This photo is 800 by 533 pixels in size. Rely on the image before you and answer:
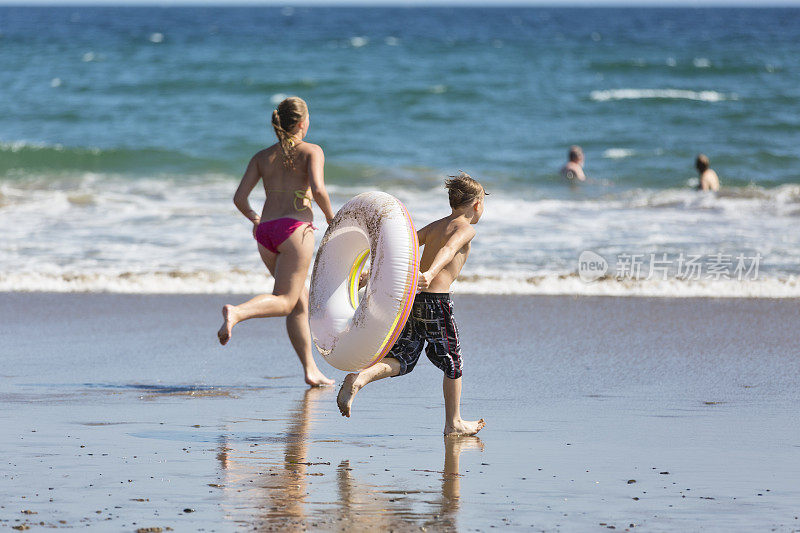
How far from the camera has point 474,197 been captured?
490 cm

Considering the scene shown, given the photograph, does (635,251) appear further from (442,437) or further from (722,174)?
(722,174)

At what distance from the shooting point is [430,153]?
64.3ft

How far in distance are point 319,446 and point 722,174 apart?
47.6ft

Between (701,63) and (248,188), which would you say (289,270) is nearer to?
(248,188)

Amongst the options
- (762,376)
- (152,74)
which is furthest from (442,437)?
(152,74)

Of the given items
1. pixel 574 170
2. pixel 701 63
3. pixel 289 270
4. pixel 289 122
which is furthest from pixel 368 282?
pixel 701 63

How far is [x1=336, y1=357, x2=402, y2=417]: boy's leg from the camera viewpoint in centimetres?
476

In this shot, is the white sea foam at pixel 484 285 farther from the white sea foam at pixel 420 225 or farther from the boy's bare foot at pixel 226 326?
the boy's bare foot at pixel 226 326

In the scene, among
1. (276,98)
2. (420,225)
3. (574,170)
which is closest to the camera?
(420,225)

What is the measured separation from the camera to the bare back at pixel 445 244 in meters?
4.84

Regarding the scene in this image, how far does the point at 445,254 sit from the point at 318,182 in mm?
1117

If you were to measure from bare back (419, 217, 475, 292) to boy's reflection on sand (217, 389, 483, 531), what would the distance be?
79cm

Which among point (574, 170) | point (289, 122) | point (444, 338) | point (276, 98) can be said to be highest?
point (276, 98)

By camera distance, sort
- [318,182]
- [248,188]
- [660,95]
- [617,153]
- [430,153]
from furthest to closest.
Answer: [660,95] → [430,153] → [617,153] → [248,188] → [318,182]
